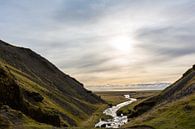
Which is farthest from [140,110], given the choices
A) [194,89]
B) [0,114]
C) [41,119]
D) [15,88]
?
[0,114]

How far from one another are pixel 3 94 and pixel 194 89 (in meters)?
59.6

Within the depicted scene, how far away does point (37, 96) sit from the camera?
13275cm

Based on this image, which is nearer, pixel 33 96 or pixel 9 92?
pixel 9 92

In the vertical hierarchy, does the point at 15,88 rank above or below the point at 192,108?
above

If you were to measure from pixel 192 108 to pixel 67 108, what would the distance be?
323 ft

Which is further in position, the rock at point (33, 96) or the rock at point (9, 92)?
the rock at point (33, 96)

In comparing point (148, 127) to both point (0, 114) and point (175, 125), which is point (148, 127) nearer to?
point (175, 125)

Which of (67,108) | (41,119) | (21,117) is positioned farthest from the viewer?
(67,108)

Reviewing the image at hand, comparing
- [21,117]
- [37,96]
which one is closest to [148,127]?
[21,117]

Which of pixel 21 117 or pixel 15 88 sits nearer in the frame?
pixel 21 117

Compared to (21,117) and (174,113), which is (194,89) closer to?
(174,113)

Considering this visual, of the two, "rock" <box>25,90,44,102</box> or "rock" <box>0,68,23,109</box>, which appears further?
"rock" <box>25,90,44,102</box>

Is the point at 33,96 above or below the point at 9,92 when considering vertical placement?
→ above

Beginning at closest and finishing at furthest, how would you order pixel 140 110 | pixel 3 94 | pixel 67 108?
pixel 3 94 → pixel 140 110 → pixel 67 108
